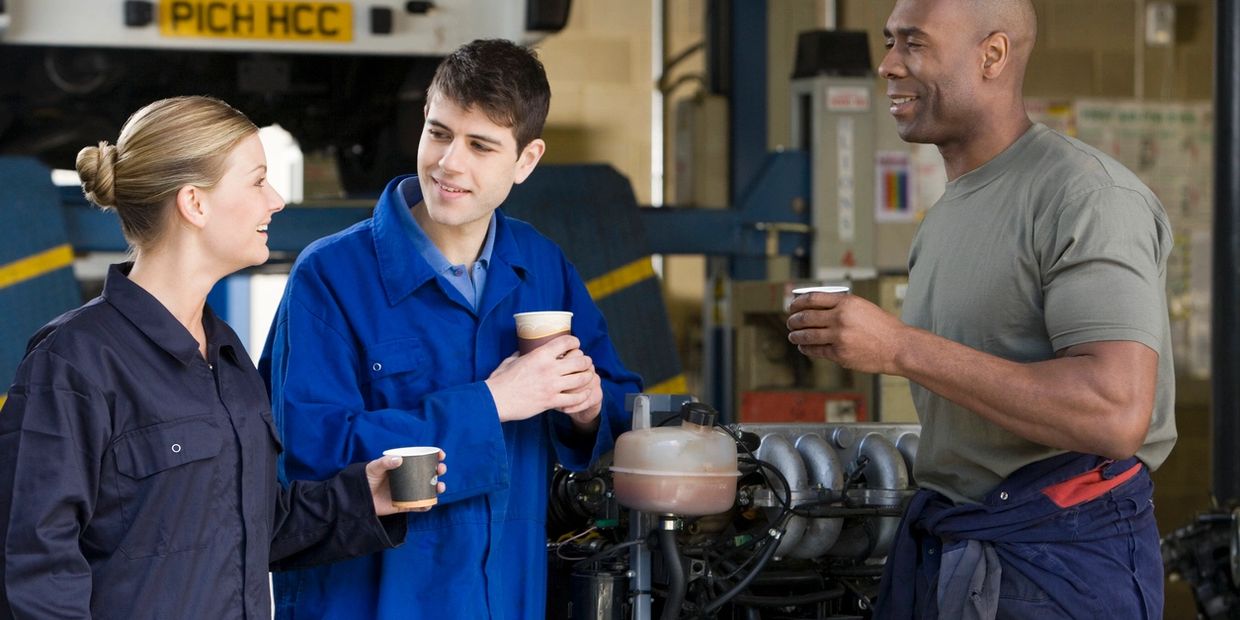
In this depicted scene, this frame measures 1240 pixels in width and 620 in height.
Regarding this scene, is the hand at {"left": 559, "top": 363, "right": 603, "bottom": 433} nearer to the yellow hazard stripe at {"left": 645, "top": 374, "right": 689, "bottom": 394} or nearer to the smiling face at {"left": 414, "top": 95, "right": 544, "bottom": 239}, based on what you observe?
the smiling face at {"left": 414, "top": 95, "right": 544, "bottom": 239}

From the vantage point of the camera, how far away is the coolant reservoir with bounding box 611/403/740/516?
2213 mm

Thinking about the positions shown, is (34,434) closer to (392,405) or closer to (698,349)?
(392,405)

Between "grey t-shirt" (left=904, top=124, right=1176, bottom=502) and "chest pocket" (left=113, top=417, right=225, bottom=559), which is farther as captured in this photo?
"grey t-shirt" (left=904, top=124, right=1176, bottom=502)

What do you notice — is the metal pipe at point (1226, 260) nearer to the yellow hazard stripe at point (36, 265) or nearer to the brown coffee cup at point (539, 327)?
the brown coffee cup at point (539, 327)

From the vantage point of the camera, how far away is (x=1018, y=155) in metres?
2.22

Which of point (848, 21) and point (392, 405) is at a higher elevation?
point (848, 21)

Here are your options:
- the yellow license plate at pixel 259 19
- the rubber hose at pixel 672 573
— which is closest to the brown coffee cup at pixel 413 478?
the rubber hose at pixel 672 573

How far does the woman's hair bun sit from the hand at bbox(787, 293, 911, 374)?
3.04ft

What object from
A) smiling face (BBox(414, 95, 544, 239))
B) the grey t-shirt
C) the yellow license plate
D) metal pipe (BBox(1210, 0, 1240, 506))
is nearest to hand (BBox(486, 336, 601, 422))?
smiling face (BBox(414, 95, 544, 239))

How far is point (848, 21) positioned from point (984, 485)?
4697 mm

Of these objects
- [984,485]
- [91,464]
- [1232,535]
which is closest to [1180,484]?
[1232,535]

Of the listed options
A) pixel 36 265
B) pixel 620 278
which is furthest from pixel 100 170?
pixel 620 278

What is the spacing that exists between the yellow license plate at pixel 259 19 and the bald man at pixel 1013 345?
2402mm

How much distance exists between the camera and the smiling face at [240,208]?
198 cm
